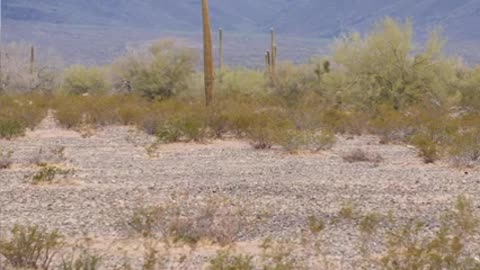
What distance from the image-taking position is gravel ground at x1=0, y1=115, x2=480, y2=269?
9336 mm

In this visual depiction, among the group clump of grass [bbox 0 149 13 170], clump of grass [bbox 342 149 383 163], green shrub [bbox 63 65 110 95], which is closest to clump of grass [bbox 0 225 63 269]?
clump of grass [bbox 0 149 13 170]

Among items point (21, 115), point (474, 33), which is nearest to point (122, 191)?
point (21, 115)

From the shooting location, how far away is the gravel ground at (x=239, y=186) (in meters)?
9.34

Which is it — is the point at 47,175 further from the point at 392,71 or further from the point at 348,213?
the point at 392,71

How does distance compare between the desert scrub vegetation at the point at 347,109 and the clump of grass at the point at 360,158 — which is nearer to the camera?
the clump of grass at the point at 360,158

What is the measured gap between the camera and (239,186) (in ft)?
39.7

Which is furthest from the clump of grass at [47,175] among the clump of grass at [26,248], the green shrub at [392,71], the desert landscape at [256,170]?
the green shrub at [392,71]

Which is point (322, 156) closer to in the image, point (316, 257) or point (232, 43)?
point (316, 257)

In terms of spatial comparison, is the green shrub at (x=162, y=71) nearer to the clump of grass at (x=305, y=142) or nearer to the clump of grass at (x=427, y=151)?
the clump of grass at (x=305, y=142)

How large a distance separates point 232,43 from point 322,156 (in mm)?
154044

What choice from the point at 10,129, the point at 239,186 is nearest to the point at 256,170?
the point at 239,186

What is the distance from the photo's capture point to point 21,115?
24.8 metres

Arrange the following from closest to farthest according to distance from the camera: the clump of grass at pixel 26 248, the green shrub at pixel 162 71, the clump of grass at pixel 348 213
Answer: the clump of grass at pixel 26 248 < the clump of grass at pixel 348 213 < the green shrub at pixel 162 71

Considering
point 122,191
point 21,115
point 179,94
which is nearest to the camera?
point 122,191
